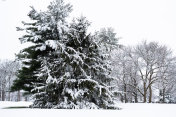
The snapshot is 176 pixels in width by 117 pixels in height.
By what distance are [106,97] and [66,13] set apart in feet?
21.3

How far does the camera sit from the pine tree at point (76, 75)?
9.20 meters

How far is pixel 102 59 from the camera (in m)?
10.7

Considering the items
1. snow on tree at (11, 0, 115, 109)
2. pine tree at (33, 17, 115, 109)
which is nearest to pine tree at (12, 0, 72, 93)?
snow on tree at (11, 0, 115, 109)

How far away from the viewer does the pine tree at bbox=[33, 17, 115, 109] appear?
9.20 m

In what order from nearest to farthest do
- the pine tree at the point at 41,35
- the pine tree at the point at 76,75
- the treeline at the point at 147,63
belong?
the pine tree at the point at 76,75 < the pine tree at the point at 41,35 < the treeline at the point at 147,63

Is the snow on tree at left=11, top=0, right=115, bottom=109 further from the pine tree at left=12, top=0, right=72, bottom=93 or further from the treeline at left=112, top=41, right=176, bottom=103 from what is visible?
the treeline at left=112, top=41, right=176, bottom=103

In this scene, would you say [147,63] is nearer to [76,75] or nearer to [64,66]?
[76,75]

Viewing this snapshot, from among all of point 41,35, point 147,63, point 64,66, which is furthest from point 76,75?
point 147,63

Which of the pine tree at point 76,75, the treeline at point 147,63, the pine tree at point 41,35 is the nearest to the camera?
the pine tree at point 76,75

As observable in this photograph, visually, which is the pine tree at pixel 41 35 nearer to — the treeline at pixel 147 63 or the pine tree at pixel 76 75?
the pine tree at pixel 76 75

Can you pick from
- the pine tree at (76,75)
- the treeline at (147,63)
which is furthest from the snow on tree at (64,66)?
the treeline at (147,63)

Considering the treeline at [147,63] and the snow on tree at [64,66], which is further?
the treeline at [147,63]

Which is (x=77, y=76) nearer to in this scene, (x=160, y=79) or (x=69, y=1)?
(x=69, y=1)

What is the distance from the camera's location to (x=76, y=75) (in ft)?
32.6
